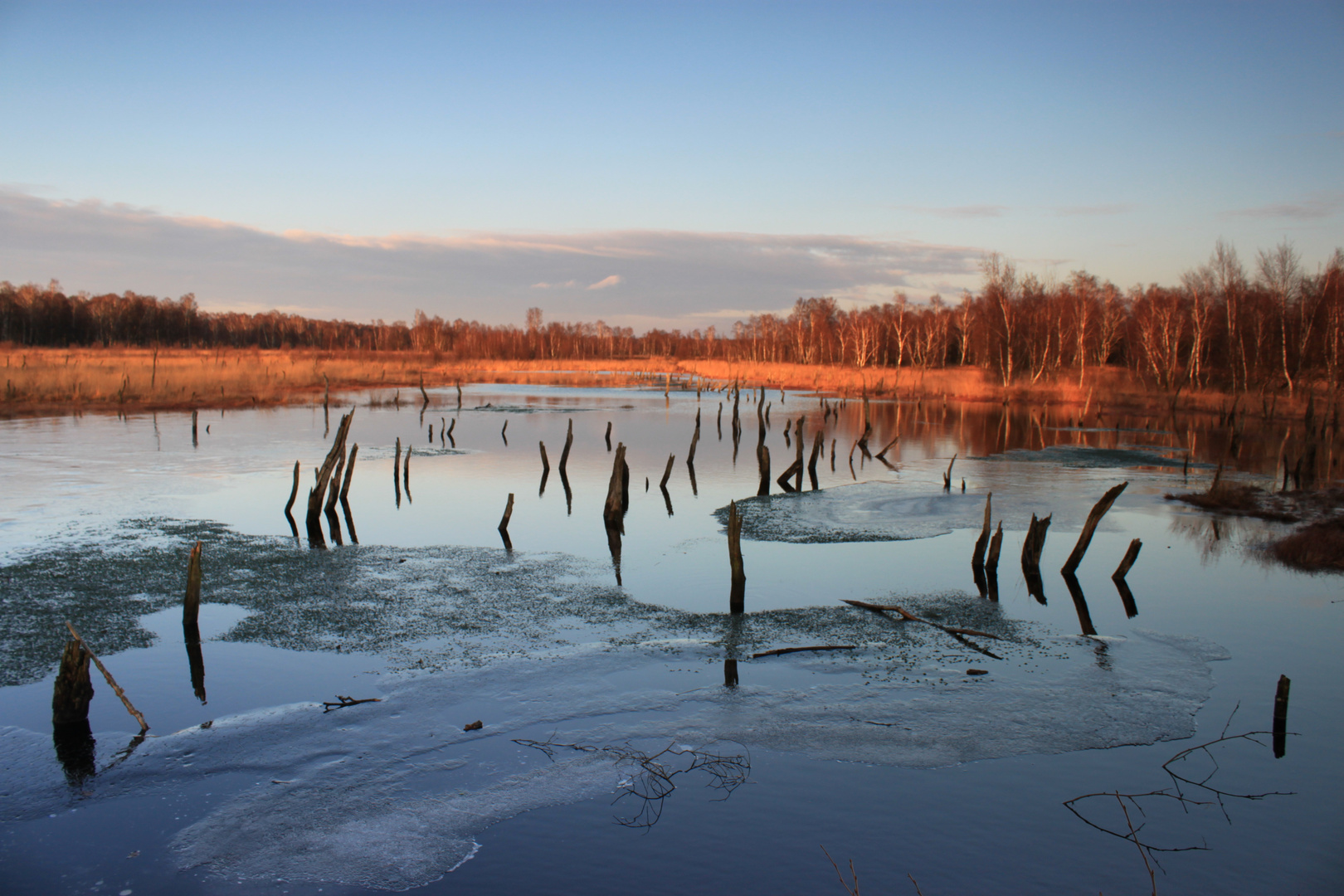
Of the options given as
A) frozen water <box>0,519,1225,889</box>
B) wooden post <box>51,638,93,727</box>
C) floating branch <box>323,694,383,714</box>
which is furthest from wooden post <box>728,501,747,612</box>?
wooden post <box>51,638,93,727</box>

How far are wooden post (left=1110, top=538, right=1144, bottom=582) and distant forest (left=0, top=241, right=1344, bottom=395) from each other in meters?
32.0

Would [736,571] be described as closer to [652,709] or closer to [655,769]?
[652,709]

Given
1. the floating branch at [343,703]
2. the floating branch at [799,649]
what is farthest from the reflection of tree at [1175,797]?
the floating branch at [343,703]

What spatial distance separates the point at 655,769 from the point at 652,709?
37.8 inches

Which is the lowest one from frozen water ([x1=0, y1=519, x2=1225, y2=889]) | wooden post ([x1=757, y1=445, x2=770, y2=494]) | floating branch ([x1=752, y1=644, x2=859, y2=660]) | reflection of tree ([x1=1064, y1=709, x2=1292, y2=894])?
reflection of tree ([x1=1064, y1=709, x2=1292, y2=894])

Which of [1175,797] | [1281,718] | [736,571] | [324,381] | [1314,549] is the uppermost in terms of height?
[324,381]

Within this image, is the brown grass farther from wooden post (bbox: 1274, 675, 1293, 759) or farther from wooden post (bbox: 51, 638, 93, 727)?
wooden post (bbox: 51, 638, 93, 727)

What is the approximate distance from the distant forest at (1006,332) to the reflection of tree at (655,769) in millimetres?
39664

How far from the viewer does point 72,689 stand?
6.14m

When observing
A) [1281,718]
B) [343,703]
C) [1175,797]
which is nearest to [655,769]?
[343,703]

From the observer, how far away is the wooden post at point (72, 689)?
19.9ft

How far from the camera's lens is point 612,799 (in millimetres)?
5539

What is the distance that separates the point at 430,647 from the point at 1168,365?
46251 mm

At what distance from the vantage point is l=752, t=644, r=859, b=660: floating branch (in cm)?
809
